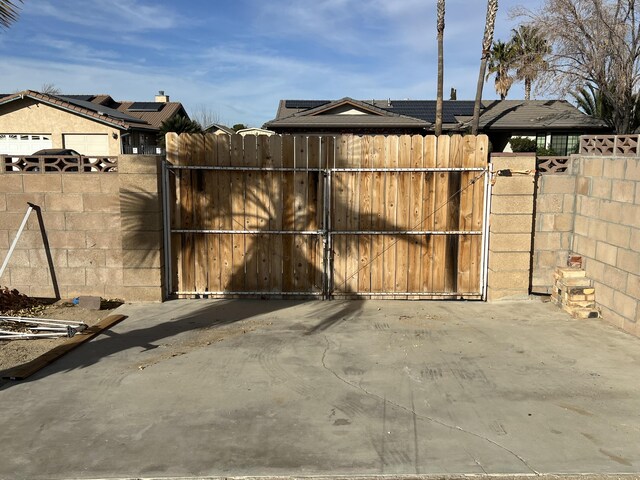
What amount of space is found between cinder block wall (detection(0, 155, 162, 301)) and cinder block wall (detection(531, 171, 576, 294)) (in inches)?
242

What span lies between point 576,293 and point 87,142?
92.2 ft

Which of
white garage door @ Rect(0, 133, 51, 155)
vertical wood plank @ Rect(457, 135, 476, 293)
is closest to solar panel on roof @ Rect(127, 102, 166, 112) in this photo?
white garage door @ Rect(0, 133, 51, 155)

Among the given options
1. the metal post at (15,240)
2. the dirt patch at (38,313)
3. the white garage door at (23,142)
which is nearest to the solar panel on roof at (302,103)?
the white garage door at (23,142)

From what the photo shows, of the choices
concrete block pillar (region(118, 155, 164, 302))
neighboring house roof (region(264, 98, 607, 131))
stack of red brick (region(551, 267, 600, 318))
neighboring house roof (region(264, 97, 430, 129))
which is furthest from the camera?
neighboring house roof (region(264, 98, 607, 131))

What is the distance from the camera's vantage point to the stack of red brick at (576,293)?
823 centimetres

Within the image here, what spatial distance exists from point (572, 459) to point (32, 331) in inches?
261

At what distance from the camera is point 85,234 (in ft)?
28.9

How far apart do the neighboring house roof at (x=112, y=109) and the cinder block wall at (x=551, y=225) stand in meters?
25.7

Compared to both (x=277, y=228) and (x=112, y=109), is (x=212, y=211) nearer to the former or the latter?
(x=277, y=228)

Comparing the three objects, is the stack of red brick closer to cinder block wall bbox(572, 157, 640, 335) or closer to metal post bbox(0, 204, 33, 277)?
cinder block wall bbox(572, 157, 640, 335)

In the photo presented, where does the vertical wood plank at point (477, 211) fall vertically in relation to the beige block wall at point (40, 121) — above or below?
below

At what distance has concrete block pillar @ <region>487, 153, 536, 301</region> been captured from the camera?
28.4 feet

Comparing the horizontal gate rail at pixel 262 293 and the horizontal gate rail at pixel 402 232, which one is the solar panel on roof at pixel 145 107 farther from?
the horizontal gate rail at pixel 402 232

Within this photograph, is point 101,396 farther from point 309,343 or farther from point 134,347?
point 309,343
